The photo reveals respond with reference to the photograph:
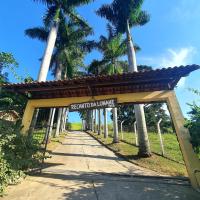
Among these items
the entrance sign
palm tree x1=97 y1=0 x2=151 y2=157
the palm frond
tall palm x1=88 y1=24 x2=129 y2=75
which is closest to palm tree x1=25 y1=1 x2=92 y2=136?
the palm frond

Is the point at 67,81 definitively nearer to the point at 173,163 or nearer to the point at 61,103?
the point at 61,103

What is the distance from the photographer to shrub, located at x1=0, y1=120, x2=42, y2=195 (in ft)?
23.6

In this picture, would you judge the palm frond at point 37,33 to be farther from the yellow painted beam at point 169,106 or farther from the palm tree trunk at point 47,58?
the yellow painted beam at point 169,106

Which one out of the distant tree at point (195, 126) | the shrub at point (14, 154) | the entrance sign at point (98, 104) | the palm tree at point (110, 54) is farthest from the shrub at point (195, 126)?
the palm tree at point (110, 54)

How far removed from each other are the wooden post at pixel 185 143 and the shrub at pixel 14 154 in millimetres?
5322

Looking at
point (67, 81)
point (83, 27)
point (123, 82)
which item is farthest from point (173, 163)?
point (83, 27)

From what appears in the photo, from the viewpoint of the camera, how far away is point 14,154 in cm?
843

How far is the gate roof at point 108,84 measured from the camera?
359 inches

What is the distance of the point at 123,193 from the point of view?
7766 mm

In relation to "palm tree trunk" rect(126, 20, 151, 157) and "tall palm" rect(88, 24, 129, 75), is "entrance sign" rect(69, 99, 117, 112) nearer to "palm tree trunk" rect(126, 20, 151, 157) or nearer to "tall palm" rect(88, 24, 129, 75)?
"palm tree trunk" rect(126, 20, 151, 157)

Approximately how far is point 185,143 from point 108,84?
374 centimetres

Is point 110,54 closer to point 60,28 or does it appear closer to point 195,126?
point 60,28

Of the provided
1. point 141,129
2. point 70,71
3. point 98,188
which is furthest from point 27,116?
point 70,71

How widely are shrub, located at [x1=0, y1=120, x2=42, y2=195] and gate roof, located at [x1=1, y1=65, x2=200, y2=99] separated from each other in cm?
221
